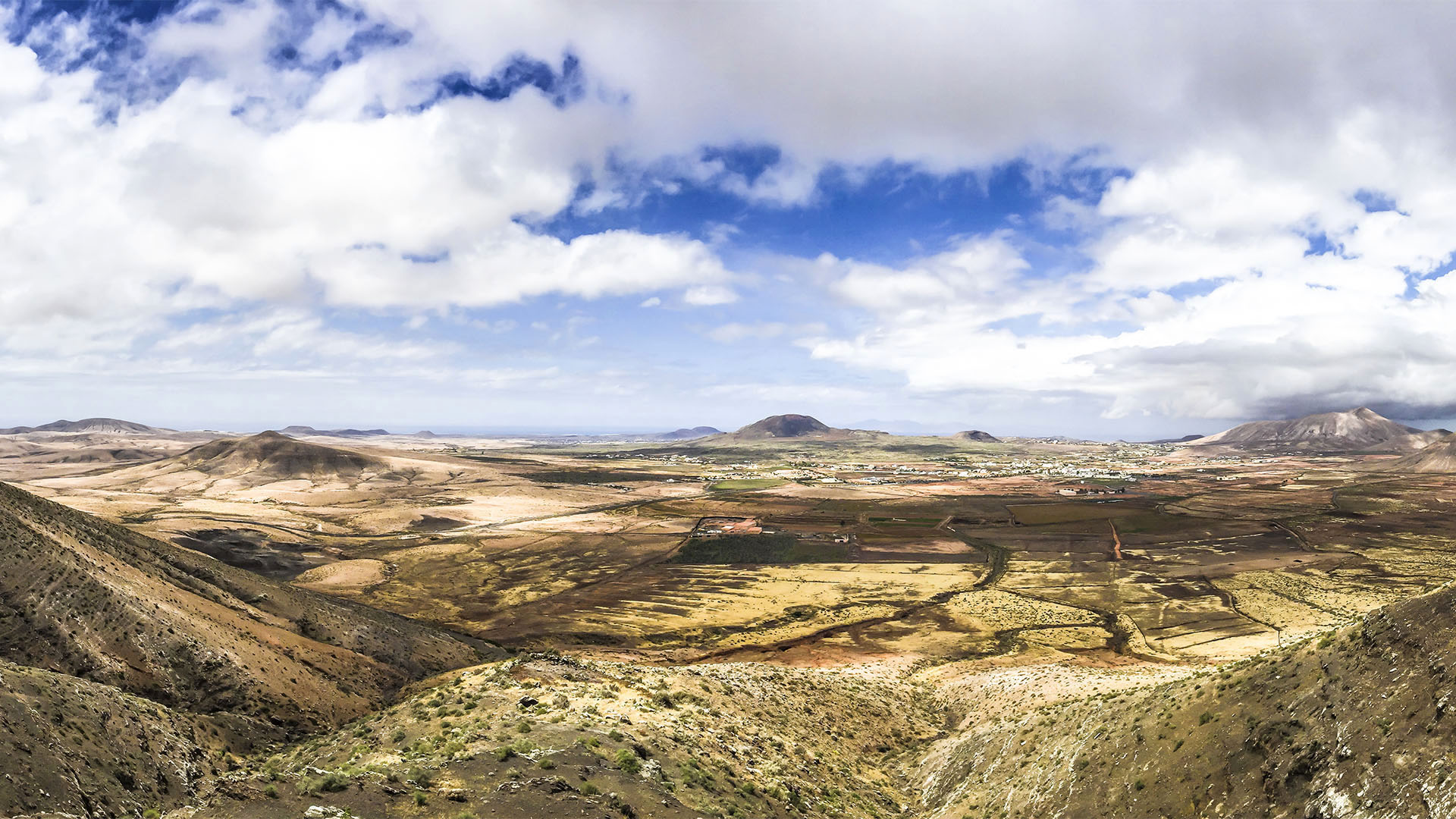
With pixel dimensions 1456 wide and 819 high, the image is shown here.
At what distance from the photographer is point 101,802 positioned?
63.5ft

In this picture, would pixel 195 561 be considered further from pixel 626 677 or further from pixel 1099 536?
pixel 1099 536

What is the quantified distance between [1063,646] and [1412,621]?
46.9 metres

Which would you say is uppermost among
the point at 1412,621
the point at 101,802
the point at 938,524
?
the point at 1412,621

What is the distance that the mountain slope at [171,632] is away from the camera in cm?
A: 2973

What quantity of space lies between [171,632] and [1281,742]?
48.2 m

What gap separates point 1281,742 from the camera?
1838cm

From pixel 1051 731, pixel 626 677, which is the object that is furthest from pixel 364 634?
pixel 1051 731

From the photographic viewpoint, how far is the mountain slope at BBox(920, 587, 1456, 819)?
1534cm


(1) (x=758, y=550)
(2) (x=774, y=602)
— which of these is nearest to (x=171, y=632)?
(2) (x=774, y=602)

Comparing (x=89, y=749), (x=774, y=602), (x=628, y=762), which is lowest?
(x=774, y=602)

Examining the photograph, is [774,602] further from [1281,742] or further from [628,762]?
[1281,742]

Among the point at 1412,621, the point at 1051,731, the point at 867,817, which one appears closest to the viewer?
the point at 1412,621

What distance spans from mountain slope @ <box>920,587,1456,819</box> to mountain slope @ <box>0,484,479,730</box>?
3470 centimetres

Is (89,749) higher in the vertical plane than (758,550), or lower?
higher
